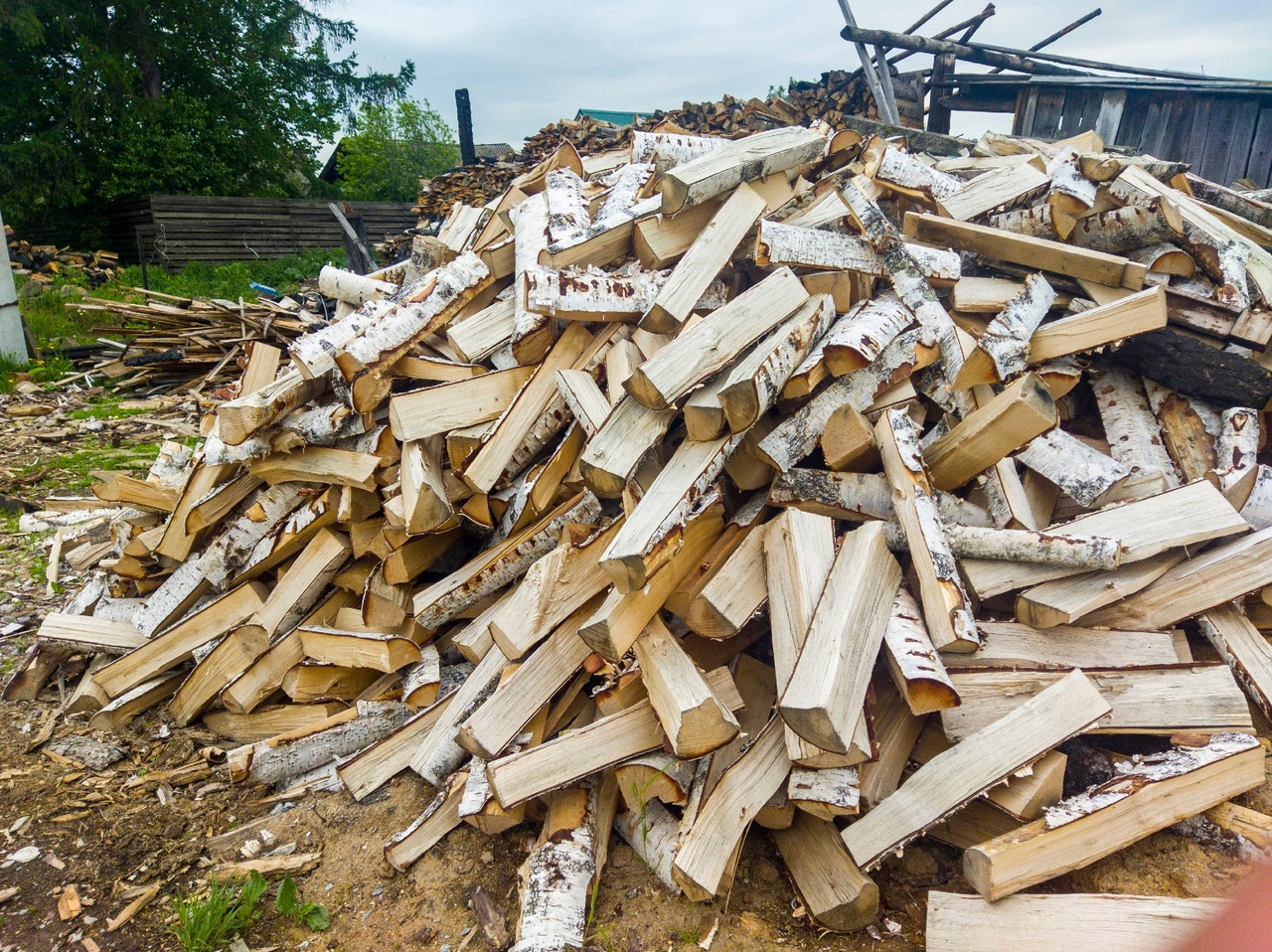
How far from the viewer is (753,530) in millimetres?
2449

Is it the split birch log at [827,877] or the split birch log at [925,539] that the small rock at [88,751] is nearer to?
the split birch log at [827,877]

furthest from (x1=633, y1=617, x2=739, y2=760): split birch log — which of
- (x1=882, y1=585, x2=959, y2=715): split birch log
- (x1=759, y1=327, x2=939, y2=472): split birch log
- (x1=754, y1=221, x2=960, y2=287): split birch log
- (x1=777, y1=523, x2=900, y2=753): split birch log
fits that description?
(x1=754, y1=221, x2=960, y2=287): split birch log

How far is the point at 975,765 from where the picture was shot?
1.97m

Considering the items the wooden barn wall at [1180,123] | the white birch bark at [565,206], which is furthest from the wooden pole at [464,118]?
the white birch bark at [565,206]

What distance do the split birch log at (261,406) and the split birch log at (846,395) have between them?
1.94 m

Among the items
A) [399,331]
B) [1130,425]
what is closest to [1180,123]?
[1130,425]

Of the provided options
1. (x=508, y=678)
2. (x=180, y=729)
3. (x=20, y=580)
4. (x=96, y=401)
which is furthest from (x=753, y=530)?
(x=96, y=401)

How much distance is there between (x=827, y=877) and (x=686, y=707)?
0.57 m

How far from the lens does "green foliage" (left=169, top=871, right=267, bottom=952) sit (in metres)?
2.20

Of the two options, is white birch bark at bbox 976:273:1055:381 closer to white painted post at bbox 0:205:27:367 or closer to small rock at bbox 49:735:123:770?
small rock at bbox 49:735:123:770

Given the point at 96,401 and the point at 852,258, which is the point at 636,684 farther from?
the point at 96,401

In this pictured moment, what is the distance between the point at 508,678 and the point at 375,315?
1762 millimetres

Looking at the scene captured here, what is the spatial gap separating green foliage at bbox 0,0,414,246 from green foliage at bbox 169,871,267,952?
73.1 ft

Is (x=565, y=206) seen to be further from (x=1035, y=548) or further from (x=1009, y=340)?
(x=1035, y=548)
